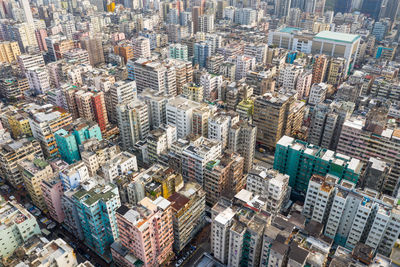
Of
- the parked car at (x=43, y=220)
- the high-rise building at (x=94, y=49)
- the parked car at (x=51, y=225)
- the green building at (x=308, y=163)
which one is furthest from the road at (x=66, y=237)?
the high-rise building at (x=94, y=49)

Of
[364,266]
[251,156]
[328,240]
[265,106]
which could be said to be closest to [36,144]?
[251,156]

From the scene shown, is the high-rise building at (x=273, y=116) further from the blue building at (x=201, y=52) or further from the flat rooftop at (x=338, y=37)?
the flat rooftop at (x=338, y=37)

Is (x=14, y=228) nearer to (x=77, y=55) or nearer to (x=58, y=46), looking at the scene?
(x=77, y=55)

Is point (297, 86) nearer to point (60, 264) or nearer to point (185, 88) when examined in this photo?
point (185, 88)

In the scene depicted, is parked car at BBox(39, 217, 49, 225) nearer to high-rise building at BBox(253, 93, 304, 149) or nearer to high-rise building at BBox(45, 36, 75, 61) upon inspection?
high-rise building at BBox(253, 93, 304, 149)

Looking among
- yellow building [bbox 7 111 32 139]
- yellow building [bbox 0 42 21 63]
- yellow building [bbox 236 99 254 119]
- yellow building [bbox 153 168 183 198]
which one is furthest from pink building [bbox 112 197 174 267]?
yellow building [bbox 0 42 21 63]

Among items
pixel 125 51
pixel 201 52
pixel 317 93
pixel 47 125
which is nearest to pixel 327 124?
pixel 317 93
